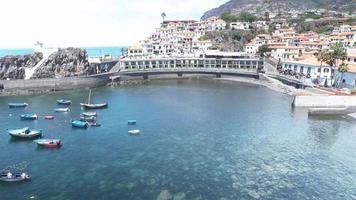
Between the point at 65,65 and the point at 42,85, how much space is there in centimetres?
1633

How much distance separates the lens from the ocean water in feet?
164

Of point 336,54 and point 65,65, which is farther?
point 65,65

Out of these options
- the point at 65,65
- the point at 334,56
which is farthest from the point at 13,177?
the point at 65,65

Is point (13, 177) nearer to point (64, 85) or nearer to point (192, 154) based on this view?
point (192, 154)

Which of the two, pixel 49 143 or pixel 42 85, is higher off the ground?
pixel 42 85

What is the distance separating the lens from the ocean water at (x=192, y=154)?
49.8m

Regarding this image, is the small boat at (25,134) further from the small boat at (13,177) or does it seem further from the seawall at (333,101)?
the seawall at (333,101)

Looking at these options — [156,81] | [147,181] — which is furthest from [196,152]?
[156,81]

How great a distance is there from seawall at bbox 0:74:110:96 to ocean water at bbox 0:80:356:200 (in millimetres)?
30368

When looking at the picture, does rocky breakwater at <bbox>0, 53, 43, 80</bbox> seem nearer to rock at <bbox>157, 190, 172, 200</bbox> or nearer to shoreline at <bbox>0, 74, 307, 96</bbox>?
shoreline at <bbox>0, 74, 307, 96</bbox>

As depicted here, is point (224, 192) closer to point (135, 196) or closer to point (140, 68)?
point (135, 196)

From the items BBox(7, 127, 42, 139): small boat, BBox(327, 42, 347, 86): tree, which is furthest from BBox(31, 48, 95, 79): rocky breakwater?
BBox(327, 42, 347, 86): tree

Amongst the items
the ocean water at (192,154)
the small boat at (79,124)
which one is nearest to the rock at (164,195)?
the ocean water at (192,154)

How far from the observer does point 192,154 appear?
210ft
